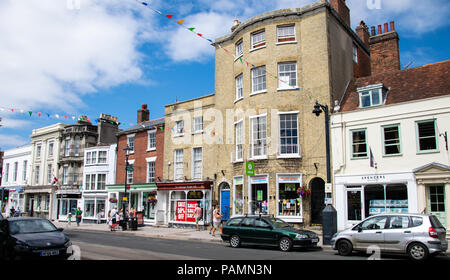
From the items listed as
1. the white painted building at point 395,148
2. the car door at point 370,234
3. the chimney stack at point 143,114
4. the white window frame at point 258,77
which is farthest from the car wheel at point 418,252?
the chimney stack at point 143,114

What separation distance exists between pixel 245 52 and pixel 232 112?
4221 millimetres

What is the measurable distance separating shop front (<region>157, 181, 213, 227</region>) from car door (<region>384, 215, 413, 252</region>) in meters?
14.9

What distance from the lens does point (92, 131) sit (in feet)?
127

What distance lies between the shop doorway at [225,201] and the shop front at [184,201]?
0.93 meters

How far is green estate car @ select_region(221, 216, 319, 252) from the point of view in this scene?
14133 millimetres

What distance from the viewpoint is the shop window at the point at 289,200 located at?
69.3 ft

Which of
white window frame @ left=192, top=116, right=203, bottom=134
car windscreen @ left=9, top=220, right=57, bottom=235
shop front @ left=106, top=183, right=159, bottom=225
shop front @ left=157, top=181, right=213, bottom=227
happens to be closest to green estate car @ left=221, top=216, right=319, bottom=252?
car windscreen @ left=9, top=220, right=57, bottom=235

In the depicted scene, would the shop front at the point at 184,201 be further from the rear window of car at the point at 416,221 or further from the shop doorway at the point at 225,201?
the rear window of car at the point at 416,221

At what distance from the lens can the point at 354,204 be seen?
774 inches

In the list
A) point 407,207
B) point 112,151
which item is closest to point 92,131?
point 112,151

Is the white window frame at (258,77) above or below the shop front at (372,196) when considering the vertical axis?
above

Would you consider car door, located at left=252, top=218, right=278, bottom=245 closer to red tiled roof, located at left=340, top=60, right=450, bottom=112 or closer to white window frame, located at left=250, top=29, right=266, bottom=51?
red tiled roof, located at left=340, top=60, right=450, bottom=112
